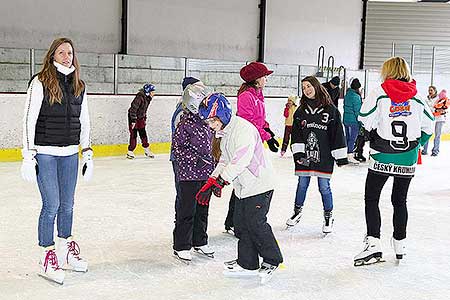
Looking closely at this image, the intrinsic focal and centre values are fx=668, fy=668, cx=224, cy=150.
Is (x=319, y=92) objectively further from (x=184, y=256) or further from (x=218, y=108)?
(x=184, y=256)

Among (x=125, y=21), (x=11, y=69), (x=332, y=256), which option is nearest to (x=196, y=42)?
(x=125, y=21)

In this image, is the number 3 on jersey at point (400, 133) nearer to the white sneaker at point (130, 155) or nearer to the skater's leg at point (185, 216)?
the skater's leg at point (185, 216)

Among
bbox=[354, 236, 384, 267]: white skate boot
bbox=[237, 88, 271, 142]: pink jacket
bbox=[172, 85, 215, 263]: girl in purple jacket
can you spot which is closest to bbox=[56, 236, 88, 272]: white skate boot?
bbox=[172, 85, 215, 263]: girl in purple jacket

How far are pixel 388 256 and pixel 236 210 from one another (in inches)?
56.4

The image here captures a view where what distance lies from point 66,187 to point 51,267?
1.66 ft

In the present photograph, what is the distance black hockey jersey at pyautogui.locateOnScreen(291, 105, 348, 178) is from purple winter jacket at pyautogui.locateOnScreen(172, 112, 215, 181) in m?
1.16

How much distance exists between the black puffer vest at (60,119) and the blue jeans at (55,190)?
0.10 m

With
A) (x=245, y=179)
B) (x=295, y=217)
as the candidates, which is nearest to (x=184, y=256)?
(x=245, y=179)

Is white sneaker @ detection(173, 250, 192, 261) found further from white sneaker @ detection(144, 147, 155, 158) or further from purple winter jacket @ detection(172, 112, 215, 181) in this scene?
white sneaker @ detection(144, 147, 155, 158)

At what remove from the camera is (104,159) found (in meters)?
10.5

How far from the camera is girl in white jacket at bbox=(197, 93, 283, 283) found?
3900 mm

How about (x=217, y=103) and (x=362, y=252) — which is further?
(x=362, y=252)

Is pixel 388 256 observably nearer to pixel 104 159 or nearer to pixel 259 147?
pixel 259 147

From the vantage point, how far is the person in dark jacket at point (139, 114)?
10453mm
